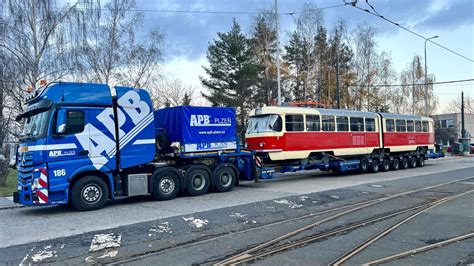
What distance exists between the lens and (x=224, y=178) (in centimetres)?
1509

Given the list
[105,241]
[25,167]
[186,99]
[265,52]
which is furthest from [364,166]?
[186,99]

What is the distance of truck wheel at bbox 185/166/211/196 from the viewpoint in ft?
45.7

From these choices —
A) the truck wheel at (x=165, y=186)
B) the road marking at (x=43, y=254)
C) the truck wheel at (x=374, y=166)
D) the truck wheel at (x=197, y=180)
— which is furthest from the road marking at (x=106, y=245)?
the truck wheel at (x=374, y=166)

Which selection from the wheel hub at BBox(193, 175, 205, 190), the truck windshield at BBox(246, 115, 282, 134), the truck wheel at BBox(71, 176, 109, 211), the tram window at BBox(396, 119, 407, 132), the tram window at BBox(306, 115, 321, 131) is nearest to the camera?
the truck wheel at BBox(71, 176, 109, 211)

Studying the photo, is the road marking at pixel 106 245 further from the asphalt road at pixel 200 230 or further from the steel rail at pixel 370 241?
the steel rail at pixel 370 241

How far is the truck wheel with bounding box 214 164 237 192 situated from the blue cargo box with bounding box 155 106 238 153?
0.73m

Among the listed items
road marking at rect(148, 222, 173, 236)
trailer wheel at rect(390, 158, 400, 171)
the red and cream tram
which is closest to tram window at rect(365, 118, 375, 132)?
the red and cream tram

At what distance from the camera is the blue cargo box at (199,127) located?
13914 mm

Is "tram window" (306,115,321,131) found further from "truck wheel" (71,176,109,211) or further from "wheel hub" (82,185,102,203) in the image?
"wheel hub" (82,185,102,203)

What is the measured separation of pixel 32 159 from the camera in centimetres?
1087

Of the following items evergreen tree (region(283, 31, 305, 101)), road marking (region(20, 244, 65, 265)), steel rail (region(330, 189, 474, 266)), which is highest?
evergreen tree (region(283, 31, 305, 101))

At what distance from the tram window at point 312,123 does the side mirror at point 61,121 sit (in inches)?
443

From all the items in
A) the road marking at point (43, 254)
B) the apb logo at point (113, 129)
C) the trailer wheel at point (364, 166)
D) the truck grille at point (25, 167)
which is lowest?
the road marking at point (43, 254)

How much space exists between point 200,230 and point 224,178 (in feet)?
21.2
